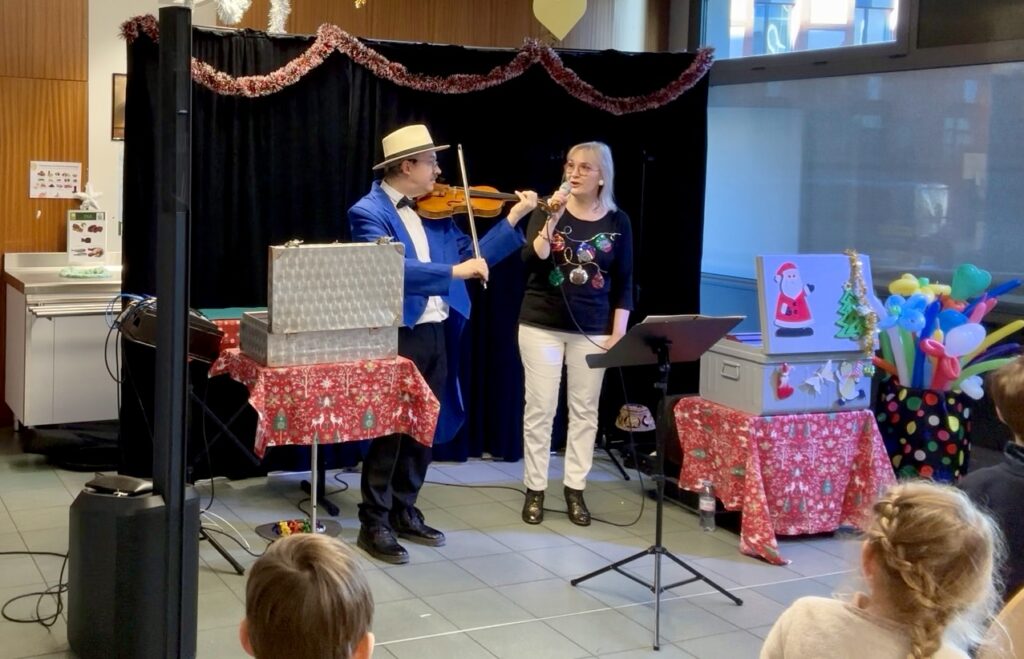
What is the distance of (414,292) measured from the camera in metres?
4.25

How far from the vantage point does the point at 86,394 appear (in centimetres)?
564

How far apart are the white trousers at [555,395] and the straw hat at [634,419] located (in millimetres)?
851

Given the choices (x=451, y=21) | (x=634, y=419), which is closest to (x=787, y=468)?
(x=634, y=419)

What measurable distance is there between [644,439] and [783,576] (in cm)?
188

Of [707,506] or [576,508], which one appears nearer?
[707,506]

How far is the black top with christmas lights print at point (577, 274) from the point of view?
477 centimetres

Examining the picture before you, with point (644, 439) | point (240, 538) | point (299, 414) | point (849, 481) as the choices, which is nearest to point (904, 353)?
point (849, 481)

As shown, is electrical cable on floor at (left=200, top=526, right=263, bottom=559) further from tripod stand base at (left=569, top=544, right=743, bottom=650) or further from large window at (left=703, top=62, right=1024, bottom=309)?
large window at (left=703, top=62, right=1024, bottom=309)

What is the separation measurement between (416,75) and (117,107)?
5.57 ft

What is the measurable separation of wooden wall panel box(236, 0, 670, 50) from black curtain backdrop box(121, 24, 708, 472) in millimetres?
490

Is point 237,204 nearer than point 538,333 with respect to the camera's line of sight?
No

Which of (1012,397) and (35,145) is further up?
(35,145)

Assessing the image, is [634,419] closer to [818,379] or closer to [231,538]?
[818,379]

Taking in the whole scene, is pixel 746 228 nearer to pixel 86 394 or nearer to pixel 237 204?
pixel 237 204
